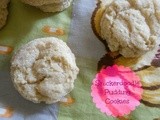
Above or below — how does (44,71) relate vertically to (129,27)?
below

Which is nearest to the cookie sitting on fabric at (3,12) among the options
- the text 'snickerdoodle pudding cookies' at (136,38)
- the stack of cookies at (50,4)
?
the stack of cookies at (50,4)

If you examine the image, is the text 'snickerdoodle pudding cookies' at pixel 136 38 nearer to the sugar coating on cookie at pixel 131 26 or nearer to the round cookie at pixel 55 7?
the sugar coating on cookie at pixel 131 26

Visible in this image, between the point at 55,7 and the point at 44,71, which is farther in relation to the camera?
the point at 55,7

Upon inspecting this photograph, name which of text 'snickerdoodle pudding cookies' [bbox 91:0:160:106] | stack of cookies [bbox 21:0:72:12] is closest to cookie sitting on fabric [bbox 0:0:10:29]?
stack of cookies [bbox 21:0:72:12]

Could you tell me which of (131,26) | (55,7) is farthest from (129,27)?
(55,7)

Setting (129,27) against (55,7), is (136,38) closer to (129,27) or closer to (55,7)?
(129,27)

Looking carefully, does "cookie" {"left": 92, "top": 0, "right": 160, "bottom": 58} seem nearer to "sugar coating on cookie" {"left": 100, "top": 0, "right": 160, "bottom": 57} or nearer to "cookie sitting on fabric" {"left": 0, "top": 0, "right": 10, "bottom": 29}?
"sugar coating on cookie" {"left": 100, "top": 0, "right": 160, "bottom": 57}

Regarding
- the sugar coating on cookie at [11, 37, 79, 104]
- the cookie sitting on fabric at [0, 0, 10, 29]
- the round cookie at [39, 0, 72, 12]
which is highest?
the round cookie at [39, 0, 72, 12]
